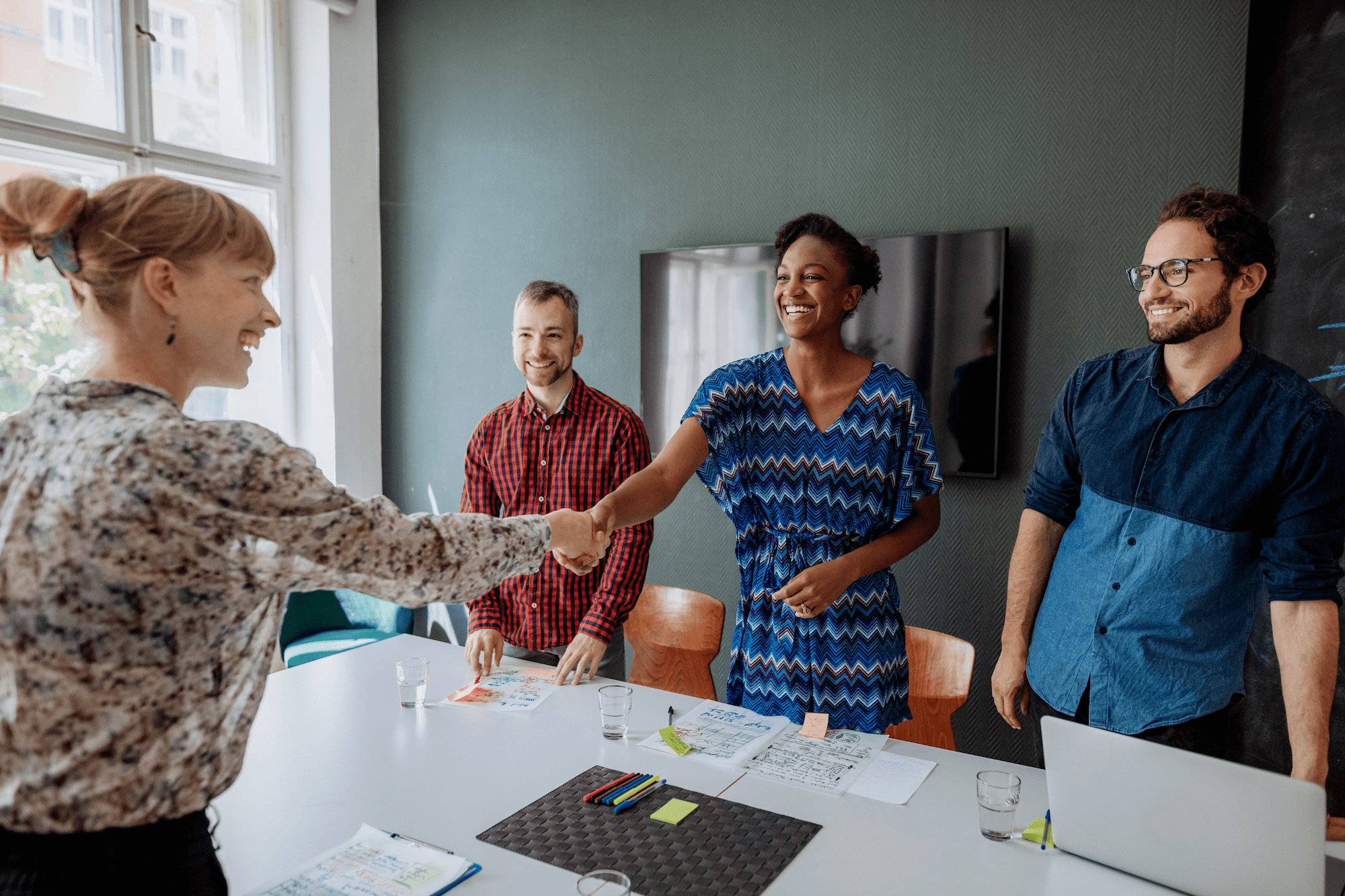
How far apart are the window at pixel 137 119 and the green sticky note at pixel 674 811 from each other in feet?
9.51

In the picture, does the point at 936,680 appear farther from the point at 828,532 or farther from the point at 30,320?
the point at 30,320

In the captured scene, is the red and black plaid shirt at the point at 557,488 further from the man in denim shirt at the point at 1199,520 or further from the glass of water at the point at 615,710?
the man in denim shirt at the point at 1199,520

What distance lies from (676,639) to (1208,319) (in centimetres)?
172

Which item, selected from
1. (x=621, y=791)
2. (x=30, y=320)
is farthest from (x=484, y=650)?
(x=30, y=320)

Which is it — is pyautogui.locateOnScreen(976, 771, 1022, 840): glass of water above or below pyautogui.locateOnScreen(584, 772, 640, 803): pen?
above

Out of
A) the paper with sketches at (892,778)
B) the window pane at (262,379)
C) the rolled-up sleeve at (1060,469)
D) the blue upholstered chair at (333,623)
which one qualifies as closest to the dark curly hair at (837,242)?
the rolled-up sleeve at (1060,469)

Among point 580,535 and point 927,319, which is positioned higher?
point 927,319

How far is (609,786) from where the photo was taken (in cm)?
153

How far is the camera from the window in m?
3.46

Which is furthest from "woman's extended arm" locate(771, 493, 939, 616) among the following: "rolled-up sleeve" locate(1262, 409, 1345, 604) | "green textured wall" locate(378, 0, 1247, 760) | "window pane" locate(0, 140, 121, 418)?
"window pane" locate(0, 140, 121, 418)

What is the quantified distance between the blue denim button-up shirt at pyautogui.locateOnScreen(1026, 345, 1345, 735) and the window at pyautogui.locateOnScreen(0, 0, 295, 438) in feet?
11.2

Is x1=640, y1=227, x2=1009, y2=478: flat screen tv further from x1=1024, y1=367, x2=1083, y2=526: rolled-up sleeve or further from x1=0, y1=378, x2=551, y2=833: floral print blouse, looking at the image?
x1=0, y1=378, x2=551, y2=833: floral print blouse

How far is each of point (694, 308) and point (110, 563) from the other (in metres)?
2.81

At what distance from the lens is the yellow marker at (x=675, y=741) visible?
1.69 m
